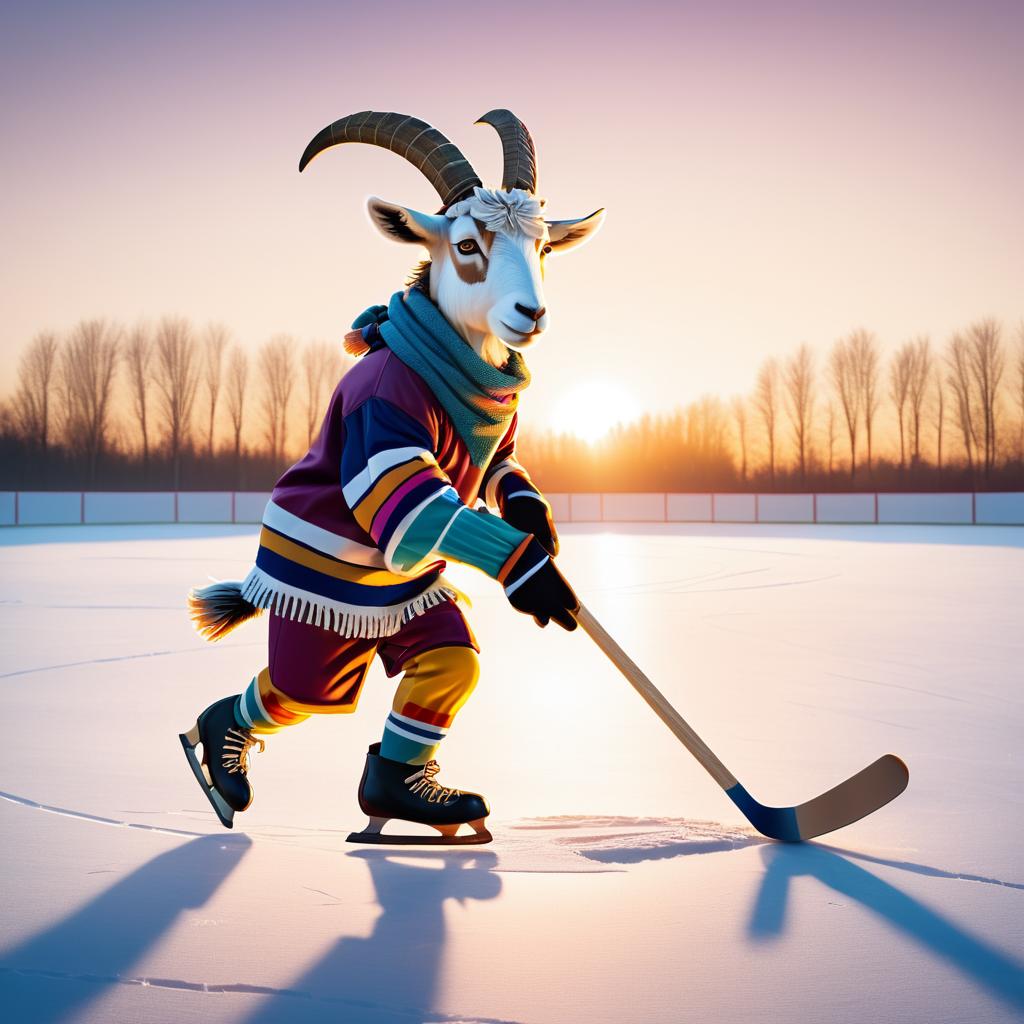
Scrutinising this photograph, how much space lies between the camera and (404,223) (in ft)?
9.14

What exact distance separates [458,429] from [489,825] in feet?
3.77

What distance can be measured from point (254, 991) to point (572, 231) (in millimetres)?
2071

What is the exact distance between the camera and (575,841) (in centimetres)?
287

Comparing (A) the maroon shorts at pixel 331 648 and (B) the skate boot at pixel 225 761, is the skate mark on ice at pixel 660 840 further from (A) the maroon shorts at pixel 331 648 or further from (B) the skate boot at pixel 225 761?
(B) the skate boot at pixel 225 761

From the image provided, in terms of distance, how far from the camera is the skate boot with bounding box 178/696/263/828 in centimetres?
300

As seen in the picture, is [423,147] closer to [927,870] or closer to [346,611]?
[346,611]

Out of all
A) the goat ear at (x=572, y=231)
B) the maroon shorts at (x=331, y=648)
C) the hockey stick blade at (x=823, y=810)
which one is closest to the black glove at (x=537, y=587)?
A: the maroon shorts at (x=331, y=648)

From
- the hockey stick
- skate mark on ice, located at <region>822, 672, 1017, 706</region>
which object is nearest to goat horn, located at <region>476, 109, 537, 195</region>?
the hockey stick

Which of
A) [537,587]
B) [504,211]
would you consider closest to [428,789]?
[537,587]

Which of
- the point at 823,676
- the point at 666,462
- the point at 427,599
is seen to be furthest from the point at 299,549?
the point at 666,462

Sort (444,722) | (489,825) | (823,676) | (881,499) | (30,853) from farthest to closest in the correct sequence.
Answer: (881,499), (823,676), (489,825), (444,722), (30,853)

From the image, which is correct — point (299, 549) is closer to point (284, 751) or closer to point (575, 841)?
point (575, 841)

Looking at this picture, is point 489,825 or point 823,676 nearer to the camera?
point 489,825

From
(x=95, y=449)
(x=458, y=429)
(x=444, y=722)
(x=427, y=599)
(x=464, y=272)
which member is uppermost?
(x=95, y=449)
